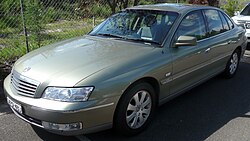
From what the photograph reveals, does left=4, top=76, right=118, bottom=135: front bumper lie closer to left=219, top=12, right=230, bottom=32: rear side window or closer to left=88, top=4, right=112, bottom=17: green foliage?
left=219, top=12, right=230, bottom=32: rear side window

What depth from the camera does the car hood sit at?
2.99 metres

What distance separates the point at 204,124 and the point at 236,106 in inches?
34.9

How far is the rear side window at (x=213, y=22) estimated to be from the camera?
4.73m

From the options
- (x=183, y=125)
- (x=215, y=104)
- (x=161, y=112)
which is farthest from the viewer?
(x=215, y=104)

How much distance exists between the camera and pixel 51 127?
2898 mm

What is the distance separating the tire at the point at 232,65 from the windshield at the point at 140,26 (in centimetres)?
189

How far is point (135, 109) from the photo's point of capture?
338cm

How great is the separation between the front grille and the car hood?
5 cm

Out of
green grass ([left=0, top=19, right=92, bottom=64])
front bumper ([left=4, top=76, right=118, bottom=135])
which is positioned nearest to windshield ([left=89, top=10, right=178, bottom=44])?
front bumper ([left=4, top=76, right=118, bottom=135])

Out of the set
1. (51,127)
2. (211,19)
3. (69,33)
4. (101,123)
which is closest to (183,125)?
(101,123)

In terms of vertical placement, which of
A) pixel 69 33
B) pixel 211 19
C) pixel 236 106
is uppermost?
pixel 211 19

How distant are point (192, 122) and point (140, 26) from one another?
4.89ft

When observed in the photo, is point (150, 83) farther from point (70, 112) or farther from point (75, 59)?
point (70, 112)

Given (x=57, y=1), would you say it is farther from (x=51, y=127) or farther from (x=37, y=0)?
(x=51, y=127)
